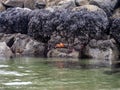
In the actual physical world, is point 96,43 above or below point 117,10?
below

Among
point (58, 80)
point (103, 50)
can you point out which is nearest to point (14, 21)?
point (103, 50)

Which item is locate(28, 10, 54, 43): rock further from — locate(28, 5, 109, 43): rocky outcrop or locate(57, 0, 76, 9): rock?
locate(57, 0, 76, 9): rock

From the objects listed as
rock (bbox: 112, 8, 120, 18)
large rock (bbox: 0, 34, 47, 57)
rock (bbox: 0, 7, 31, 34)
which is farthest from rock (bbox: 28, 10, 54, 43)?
rock (bbox: 112, 8, 120, 18)

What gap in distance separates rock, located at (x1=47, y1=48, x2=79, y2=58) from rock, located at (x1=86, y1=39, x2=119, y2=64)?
743 mm

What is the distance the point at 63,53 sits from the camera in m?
21.4

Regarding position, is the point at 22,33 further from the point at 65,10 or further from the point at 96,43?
the point at 96,43

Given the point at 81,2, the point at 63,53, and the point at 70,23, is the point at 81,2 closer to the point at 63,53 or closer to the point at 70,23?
the point at 70,23

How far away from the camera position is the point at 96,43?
21.3 m

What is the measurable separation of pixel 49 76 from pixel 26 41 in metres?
10.9

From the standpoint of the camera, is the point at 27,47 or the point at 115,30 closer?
the point at 115,30

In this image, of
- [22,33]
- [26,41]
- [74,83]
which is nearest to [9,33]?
[22,33]

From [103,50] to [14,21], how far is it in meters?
6.82

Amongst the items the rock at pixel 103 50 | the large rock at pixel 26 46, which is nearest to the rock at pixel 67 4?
the large rock at pixel 26 46

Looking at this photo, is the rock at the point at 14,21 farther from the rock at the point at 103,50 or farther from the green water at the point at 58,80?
the green water at the point at 58,80
